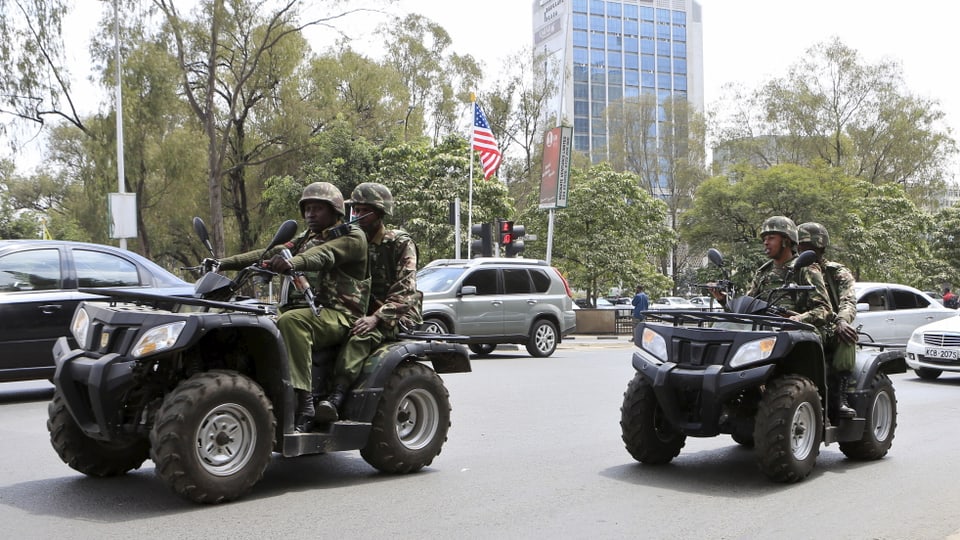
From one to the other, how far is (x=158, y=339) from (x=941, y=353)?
1316 centimetres

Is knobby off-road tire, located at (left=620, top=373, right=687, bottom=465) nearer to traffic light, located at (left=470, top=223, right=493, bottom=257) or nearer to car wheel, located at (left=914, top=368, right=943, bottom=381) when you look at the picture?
car wheel, located at (left=914, top=368, right=943, bottom=381)

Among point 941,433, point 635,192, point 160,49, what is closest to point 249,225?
point 160,49

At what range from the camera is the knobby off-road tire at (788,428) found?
21.4 ft

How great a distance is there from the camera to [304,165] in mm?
40781

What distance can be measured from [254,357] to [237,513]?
956 mm

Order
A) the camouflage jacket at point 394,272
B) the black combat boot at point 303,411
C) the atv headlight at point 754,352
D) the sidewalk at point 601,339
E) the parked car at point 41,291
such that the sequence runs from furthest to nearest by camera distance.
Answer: the sidewalk at point 601,339, the parked car at point 41,291, the camouflage jacket at point 394,272, the atv headlight at point 754,352, the black combat boot at point 303,411

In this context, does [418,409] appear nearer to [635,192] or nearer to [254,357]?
[254,357]

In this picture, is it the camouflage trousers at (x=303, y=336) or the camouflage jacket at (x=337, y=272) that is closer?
the camouflage trousers at (x=303, y=336)

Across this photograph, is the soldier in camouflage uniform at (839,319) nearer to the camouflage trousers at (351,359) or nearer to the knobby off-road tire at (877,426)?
the knobby off-road tire at (877,426)

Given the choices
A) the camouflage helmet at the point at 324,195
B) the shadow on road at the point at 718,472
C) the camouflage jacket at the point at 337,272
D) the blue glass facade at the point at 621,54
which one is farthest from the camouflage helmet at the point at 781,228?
the blue glass facade at the point at 621,54

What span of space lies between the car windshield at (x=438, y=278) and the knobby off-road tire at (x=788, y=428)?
1192cm

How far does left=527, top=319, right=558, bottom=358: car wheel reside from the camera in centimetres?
1950

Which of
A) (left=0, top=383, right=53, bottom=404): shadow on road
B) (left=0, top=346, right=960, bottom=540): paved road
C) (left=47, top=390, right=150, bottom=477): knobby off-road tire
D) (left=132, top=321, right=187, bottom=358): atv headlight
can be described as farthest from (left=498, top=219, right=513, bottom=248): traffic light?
(left=132, top=321, right=187, bottom=358): atv headlight

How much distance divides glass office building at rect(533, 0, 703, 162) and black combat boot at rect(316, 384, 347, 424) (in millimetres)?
116049
